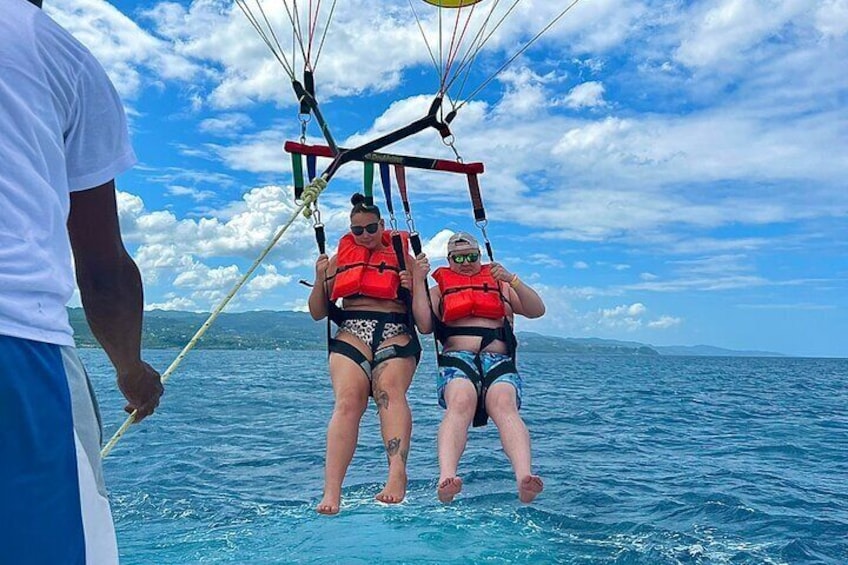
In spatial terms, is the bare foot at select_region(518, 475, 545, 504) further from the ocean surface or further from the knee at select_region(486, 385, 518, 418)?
the ocean surface

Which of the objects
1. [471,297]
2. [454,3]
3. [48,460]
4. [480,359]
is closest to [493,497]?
[480,359]

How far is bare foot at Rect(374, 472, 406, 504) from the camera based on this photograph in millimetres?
4594

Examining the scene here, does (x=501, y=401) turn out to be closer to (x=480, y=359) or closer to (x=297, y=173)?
(x=480, y=359)

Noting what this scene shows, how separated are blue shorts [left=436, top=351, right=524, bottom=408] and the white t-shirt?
159 inches

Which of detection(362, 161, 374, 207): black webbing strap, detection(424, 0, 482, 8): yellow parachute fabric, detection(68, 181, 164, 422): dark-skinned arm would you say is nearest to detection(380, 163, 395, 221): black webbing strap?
detection(362, 161, 374, 207): black webbing strap

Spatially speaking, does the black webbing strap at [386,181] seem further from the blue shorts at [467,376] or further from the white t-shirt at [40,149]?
the white t-shirt at [40,149]

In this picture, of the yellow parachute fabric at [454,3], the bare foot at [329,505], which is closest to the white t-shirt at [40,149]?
the bare foot at [329,505]

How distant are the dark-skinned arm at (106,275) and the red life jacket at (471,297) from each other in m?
3.70

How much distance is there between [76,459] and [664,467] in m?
13.3

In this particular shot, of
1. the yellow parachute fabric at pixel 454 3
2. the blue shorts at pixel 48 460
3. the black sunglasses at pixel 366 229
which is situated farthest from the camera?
the yellow parachute fabric at pixel 454 3

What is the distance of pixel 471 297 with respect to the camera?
561 cm

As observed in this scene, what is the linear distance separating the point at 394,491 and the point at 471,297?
169cm

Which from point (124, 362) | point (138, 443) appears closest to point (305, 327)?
point (138, 443)

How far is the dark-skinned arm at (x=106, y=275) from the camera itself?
1806 millimetres
